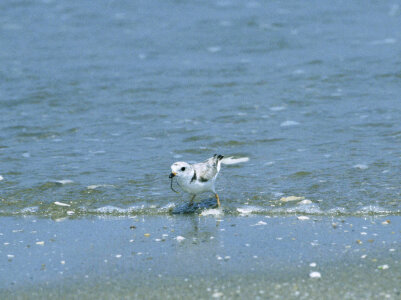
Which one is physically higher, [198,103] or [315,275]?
[198,103]

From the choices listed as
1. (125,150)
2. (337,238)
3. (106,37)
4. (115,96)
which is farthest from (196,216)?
(106,37)

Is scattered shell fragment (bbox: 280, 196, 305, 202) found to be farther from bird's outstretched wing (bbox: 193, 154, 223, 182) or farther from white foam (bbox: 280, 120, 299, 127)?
white foam (bbox: 280, 120, 299, 127)

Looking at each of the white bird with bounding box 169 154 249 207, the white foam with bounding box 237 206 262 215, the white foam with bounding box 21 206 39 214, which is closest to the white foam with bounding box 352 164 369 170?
the white foam with bounding box 237 206 262 215

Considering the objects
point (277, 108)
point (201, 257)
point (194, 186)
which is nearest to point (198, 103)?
point (277, 108)

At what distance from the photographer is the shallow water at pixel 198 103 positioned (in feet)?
31.6

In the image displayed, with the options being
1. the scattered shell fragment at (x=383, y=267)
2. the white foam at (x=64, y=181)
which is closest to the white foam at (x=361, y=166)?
the scattered shell fragment at (x=383, y=267)

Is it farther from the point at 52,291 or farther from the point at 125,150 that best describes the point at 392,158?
the point at 52,291

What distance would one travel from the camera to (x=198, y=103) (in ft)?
48.1

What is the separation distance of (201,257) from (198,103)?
8076mm

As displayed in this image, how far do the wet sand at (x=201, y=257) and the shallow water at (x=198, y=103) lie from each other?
2.00 feet

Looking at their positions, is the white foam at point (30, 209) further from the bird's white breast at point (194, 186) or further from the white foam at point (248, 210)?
the white foam at point (248, 210)

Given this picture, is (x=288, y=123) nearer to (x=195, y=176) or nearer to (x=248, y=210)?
(x=248, y=210)

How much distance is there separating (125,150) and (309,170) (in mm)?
3530

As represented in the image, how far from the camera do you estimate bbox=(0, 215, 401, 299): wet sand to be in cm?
601
